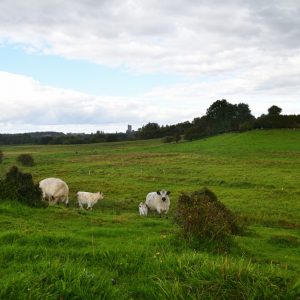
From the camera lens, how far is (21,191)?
17500 millimetres

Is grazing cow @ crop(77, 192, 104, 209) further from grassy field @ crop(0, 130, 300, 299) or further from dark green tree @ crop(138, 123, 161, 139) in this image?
dark green tree @ crop(138, 123, 161, 139)

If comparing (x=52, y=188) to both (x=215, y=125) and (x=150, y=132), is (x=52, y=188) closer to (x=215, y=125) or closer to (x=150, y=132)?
(x=215, y=125)

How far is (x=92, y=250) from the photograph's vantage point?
930cm

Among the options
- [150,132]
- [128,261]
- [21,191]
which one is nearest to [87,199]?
[21,191]

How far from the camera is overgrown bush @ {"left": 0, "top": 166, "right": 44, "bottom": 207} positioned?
1711 centimetres

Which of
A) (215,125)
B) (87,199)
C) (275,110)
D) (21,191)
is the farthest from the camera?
(215,125)

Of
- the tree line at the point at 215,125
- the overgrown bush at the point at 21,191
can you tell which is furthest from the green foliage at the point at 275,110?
the overgrown bush at the point at 21,191

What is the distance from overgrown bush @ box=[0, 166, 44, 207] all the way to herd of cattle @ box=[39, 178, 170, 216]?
19.4 ft

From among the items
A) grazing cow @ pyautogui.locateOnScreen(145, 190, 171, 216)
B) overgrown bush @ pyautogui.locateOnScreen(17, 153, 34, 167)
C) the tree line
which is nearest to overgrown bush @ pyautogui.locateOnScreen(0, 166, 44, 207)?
grazing cow @ pyautogui.locateOnScreen(145, 190, 171, 216)

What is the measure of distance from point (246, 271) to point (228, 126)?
142 meters

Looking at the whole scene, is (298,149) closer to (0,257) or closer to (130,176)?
(130,176)

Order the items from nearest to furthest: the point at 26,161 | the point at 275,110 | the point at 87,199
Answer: the point at 87,199 → the point at 26,161 → the point at 275,110

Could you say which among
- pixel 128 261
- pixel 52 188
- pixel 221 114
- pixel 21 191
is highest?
pixel 221 114

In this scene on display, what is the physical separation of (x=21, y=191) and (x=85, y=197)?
33.7 ft
